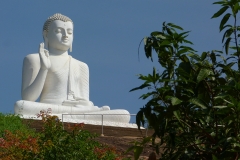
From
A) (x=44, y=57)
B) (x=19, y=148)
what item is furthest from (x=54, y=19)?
(x=19, y=148)

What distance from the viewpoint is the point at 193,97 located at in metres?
4.15

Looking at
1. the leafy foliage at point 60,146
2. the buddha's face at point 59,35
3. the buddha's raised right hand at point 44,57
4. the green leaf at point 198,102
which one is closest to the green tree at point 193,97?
the green leaf at point 198,102

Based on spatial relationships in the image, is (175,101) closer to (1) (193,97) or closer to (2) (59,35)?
(1) (193,97)

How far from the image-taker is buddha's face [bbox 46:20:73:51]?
60.5 ft

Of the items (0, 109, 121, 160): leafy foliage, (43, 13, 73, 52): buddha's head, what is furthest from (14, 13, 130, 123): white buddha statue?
(0, 109, 121, 160): leafy foliage

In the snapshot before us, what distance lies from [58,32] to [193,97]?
1463 centimetres

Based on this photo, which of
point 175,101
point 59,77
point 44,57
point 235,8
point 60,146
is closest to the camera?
point 175,101

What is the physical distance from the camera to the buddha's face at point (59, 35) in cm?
1844

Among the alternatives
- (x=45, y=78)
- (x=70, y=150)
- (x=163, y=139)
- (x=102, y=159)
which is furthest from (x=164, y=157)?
(x=45, y=78)

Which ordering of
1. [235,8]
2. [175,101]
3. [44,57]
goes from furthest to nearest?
[44,57], [235,8], [175,101]

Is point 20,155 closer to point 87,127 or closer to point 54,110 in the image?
point 87,127

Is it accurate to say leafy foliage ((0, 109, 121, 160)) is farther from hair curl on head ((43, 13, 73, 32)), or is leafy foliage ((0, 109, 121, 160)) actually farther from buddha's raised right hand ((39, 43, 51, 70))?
hair curl on head ((43, 13, 73, 32))

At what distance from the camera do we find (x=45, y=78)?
1811 cm

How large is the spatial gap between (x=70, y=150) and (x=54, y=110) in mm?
11097
